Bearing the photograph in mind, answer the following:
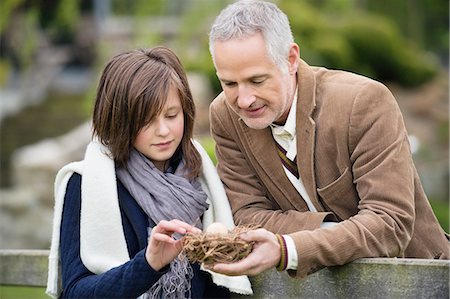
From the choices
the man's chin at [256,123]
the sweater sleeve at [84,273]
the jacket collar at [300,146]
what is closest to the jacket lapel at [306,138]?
the jacket collar at [300,146]

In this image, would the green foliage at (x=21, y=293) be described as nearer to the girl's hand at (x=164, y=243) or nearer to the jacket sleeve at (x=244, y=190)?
the jacket sleeve at (x=244, y=190)

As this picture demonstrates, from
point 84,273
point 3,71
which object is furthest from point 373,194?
point 3,71

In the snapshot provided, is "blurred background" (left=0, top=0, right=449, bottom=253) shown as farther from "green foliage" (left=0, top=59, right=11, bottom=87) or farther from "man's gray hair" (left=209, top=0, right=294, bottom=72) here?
"man's gray hair" (left=209, top=0, right=294, bottom=72)

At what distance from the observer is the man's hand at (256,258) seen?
269 cm

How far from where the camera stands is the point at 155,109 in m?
3.15

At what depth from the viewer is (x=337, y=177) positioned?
10.6 feet

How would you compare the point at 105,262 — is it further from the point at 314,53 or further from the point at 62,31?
the point at 62,31

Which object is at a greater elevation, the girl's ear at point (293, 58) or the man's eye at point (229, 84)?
the girl's ear at point (293, 58)

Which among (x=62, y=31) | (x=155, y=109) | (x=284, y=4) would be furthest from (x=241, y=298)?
(x=62, y=31)

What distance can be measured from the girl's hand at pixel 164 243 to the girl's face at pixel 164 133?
1.37ft

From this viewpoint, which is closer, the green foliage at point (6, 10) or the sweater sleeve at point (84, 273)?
the sweater sleeve at point (84, 273)

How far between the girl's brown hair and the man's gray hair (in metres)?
0.18

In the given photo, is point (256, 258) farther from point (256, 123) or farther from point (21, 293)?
point (21, 293)

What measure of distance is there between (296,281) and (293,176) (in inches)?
15.2
